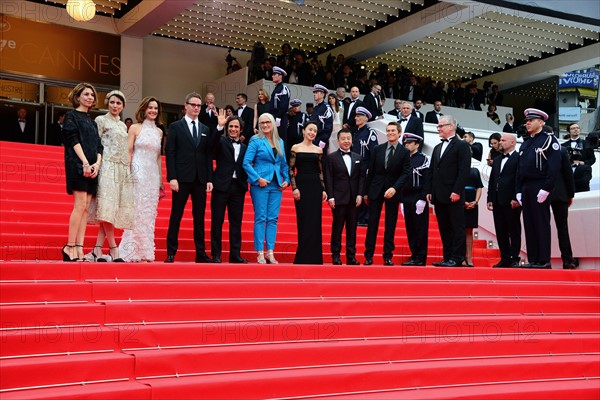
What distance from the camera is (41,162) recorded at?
11102 mm

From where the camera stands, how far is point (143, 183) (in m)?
7.12

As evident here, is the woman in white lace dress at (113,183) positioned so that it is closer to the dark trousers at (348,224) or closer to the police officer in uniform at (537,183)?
the dark trousers at (348,224)

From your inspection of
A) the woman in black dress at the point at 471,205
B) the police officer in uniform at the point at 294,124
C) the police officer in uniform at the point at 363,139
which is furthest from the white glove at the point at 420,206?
the police officer in uniform at the point at 294,124

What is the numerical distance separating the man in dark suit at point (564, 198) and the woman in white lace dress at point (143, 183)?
14.6 feet

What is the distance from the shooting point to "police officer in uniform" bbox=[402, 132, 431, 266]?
27.7 ft

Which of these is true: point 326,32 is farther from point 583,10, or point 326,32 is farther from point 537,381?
point 537,381

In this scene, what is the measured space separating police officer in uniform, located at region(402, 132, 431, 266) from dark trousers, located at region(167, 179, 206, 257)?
8.12 feet

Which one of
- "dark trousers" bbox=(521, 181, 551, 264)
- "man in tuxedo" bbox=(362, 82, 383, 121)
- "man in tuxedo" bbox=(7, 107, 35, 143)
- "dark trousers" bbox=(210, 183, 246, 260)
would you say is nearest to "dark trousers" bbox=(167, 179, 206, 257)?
"dark trousers" bbox=(210, 183, 246, 260)

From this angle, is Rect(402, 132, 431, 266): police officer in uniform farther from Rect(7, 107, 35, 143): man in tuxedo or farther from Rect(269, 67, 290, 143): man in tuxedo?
Rect(7, 107, 35, 143): man in tuxedo

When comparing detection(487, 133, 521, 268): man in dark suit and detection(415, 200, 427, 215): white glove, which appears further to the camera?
detection(487, 133, 521, 268): man in dark suit

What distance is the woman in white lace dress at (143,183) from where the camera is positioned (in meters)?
7.09

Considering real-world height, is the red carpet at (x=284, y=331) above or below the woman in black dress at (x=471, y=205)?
below

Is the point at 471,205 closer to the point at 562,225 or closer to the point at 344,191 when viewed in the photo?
the point at 562,225

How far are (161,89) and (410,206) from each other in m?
13.2
